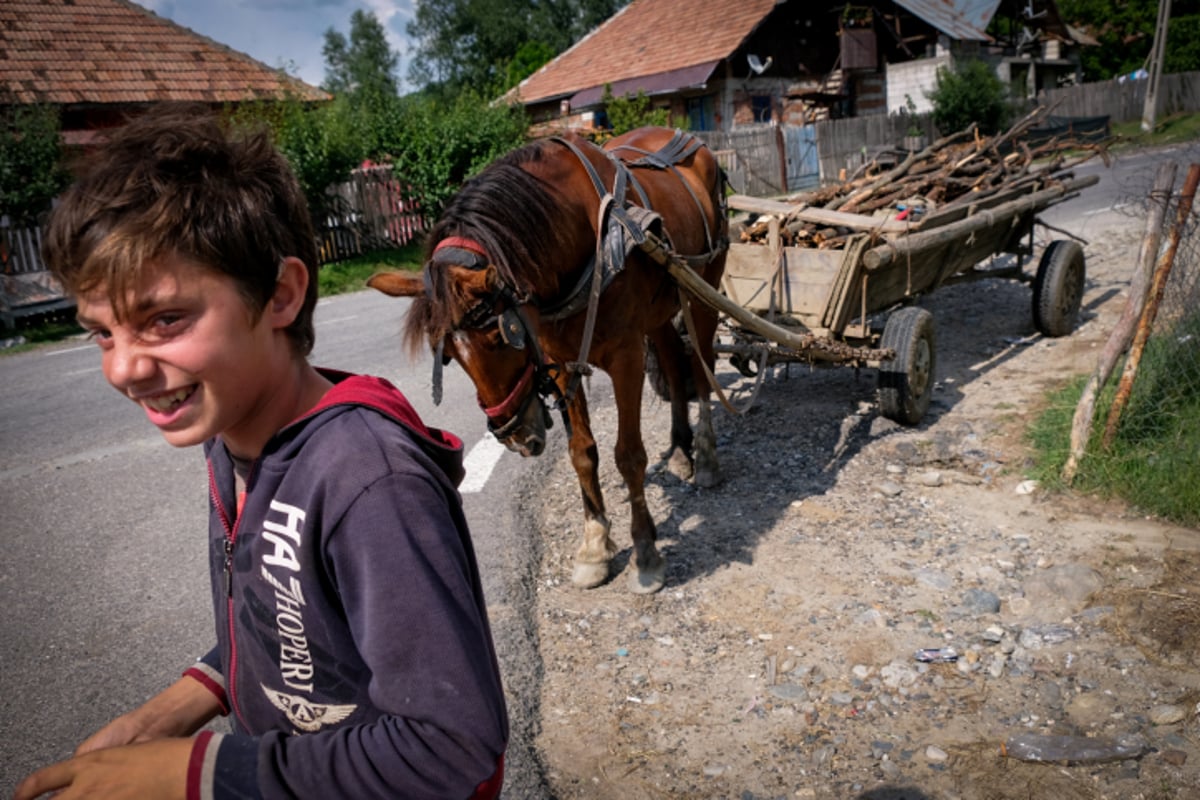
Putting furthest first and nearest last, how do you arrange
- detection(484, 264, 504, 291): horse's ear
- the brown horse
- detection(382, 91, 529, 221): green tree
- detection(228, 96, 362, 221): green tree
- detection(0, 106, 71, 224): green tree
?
detection(382, 91, 529, 221): green tree
detection(228, 96, 362, 221): green tree
detection(0, 106, 71, 224): green tree
the brown horse
detection(484, 264, 504, 291): horse's ear

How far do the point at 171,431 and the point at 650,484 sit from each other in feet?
13.2

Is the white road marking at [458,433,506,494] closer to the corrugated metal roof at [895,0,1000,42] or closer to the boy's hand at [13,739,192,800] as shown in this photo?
the boy's hand at [13,739,192,800]

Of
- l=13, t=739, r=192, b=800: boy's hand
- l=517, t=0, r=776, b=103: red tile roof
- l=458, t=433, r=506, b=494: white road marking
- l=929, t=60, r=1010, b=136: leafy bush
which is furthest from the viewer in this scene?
l=517, t=0, r=776, b=103: red tile roof

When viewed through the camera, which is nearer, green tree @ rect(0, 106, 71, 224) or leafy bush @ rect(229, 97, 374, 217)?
green tree @ rect(0, 106, 71, 224)

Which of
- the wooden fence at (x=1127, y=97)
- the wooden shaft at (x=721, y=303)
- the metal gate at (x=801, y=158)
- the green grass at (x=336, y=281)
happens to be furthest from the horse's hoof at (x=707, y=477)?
the wooden fence at (x=1127, y=97)

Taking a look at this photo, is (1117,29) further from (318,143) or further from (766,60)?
(318,143)

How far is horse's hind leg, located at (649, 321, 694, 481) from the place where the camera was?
5094 millimetres

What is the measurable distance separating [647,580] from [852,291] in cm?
251

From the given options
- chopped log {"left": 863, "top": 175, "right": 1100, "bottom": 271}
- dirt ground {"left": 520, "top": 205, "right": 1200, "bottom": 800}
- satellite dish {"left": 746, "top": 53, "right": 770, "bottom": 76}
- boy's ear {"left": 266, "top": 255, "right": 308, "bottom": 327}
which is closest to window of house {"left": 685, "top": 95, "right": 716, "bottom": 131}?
satellite dish {"left": 746, "top": 53, "right": 770, "bottom": 76}

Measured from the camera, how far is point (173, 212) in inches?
40.9

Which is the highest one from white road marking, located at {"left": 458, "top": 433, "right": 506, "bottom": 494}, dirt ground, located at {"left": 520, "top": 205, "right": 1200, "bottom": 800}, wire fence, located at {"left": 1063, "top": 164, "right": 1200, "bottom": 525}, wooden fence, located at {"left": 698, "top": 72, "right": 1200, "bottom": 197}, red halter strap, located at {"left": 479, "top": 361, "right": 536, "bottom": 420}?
wooden fence, located at {"left": 698, "top": 72, "right": 1200, "bottom": 197}

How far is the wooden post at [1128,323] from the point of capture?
14.1 ft

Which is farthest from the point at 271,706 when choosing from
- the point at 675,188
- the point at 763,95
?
the point at 763,95

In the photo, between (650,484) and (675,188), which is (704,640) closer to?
(650,484)
